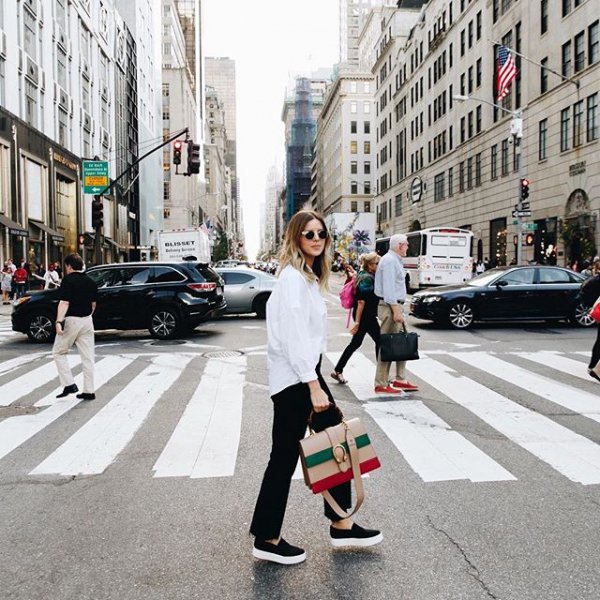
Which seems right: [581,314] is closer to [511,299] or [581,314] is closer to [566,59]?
[511,299]

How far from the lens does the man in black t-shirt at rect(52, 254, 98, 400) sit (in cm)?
771

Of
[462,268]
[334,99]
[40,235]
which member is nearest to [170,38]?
[334,99]

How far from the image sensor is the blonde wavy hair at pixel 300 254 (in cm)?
339

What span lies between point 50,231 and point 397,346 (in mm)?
30807

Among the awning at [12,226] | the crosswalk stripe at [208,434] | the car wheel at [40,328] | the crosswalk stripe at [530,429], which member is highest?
the awning at [12,226]

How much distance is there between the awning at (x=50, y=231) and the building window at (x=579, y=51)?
2829 cm

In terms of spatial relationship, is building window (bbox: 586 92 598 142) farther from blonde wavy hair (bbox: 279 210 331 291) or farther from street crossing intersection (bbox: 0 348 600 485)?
blonde wavy hair (bbox: 279 210 331 291)

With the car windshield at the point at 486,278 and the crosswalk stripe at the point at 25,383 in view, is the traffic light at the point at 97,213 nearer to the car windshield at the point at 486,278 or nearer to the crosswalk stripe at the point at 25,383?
the crosswalk stripe at the point at 25,383

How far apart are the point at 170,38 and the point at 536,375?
106m

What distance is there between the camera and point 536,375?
909 cm

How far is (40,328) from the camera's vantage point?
13.6m

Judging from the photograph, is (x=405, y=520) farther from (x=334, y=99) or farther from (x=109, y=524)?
(x=334, y=99)

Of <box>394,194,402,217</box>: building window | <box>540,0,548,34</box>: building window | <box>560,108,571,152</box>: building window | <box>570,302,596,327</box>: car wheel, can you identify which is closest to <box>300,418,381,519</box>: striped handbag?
<box>570,302,596,327</box>: car wheel

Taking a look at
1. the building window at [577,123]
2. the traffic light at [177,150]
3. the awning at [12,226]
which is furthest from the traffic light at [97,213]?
the building window at [577,123]
